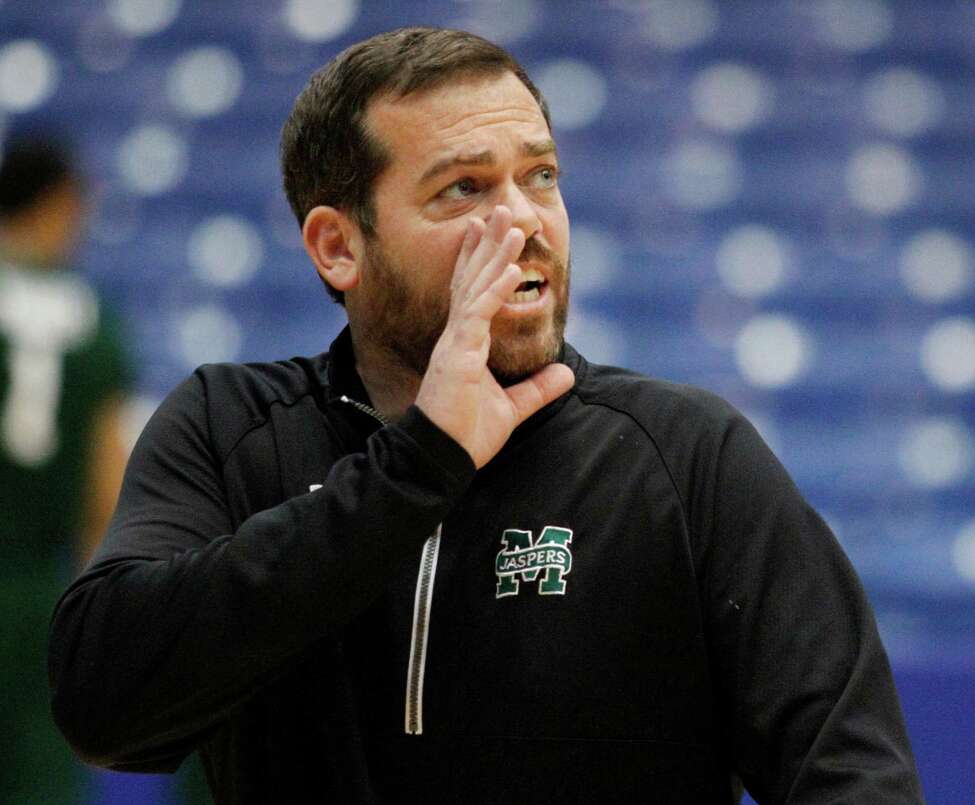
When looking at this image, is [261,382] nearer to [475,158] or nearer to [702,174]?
[475,158]

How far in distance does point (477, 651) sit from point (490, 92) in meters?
0.64

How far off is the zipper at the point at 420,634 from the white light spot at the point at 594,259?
11.5 ft

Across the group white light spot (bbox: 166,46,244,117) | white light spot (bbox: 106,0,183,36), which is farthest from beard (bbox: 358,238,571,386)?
white light spot (bbox: 106,0,183,36)

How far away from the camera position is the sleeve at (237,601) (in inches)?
58.8

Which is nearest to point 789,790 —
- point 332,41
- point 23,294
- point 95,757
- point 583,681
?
point 583,681

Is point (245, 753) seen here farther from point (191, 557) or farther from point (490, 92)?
point (490, 92)

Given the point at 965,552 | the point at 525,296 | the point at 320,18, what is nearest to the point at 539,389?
the point at 525,296

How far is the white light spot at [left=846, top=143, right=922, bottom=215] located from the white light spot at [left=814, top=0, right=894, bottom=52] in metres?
0.38

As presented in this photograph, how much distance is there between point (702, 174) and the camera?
205 inches

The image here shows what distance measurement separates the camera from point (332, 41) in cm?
545

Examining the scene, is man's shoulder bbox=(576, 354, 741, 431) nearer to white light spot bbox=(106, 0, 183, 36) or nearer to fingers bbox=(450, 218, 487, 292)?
fingers bbox=(450, 218, 487, 292)

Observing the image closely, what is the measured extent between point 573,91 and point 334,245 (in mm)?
3553

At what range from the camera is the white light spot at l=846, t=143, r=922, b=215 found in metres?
5.12

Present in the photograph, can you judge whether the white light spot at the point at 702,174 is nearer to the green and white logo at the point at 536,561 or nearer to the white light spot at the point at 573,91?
the white light spot at the point at 573,91
